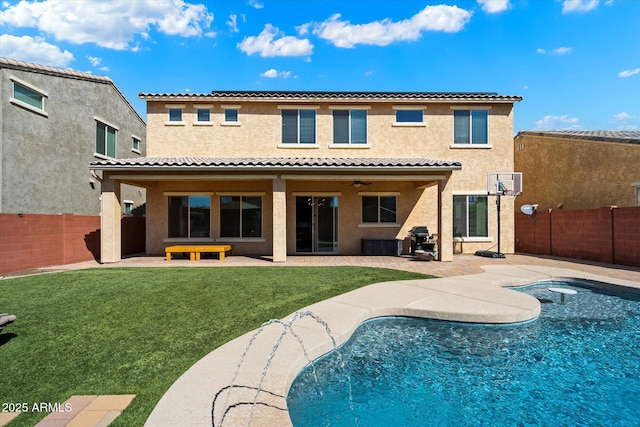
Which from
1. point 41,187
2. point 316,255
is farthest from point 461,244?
point 41,187

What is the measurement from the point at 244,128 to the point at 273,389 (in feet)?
46.6

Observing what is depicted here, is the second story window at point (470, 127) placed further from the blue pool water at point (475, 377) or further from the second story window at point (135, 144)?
the second story window at point (135, 144)

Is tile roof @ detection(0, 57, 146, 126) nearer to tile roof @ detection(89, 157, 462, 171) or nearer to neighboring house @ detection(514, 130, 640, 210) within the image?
tile roof @ detection(89, 157, 462, 171)

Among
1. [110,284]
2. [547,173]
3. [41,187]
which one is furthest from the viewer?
[547,173]

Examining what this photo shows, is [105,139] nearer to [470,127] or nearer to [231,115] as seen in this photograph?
[231,115]

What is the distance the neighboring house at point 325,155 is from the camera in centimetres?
1550

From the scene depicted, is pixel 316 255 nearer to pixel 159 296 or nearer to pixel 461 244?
pixel 461 244

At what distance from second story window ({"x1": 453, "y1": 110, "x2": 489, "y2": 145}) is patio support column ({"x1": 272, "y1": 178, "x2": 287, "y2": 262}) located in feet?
29.7

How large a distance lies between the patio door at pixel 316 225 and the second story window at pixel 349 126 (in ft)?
10.3

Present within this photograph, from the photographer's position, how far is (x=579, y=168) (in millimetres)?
16703

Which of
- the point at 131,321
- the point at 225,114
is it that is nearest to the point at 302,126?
the point at 225,114

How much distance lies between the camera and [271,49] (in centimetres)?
2919

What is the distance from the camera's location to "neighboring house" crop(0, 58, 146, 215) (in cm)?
1318

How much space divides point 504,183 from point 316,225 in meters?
8.93
